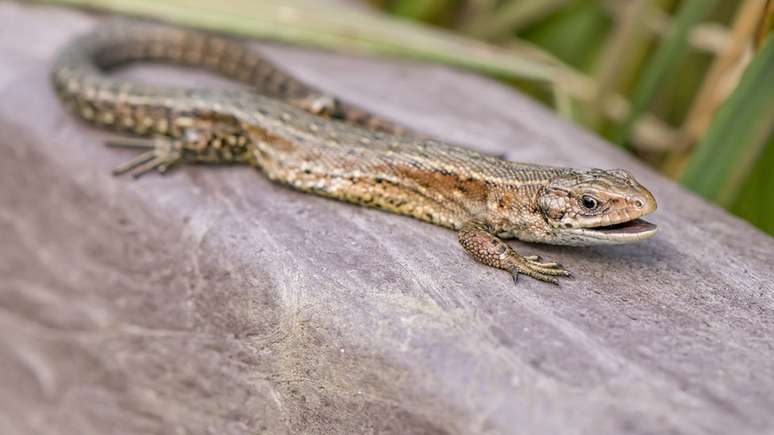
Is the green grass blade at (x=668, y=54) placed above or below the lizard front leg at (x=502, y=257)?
above

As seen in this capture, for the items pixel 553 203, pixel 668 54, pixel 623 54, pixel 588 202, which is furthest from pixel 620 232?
pixel 623 54

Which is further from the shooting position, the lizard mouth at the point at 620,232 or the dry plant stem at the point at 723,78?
the dry plant stem at the point at 723,78

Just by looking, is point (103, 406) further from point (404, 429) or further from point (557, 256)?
point (557, 256)

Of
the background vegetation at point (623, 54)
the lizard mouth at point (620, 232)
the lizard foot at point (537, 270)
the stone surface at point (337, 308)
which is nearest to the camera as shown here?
the stone surface at point (337, 308)

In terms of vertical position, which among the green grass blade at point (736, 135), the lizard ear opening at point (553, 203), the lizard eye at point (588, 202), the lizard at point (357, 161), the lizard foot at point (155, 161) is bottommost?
the lizard foot at point (155, 161)

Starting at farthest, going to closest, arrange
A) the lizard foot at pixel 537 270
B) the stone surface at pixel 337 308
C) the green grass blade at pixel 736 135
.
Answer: the green grass blade at pixel 736 135 → the lizard foot at pixel 537 270 → the stone surface at pixel 337 308

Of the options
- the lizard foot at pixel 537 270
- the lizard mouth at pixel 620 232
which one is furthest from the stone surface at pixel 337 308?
the lizard mouth at pixel 620 232

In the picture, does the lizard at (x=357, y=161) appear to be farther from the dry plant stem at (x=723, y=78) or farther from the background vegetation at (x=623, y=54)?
the dry plant stem at (x=723, y=78)

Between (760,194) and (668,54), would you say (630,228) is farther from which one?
(760,194)

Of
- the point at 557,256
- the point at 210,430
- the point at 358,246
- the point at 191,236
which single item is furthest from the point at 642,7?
the point at 210,430
